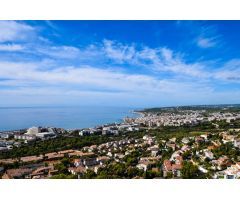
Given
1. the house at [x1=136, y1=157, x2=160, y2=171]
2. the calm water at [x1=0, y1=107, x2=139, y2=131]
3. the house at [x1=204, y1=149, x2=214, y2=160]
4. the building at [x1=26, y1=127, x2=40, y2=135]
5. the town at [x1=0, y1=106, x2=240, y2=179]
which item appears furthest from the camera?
the calm water at [x1=0, y1=107, x2=139, y2=131]

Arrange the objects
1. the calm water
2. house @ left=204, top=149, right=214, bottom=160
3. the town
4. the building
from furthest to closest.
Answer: the calm water < the building < house @ left=204, top=149, right=214, bottom=160 < the town

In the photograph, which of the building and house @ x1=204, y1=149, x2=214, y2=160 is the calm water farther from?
house @ x1=204, y1=149, x2=214, y2=160

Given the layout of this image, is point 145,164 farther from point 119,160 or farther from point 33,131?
point 33,131

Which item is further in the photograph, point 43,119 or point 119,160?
point 43,119

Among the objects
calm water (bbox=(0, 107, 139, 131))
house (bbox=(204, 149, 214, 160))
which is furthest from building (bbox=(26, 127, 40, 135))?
house (bbox=(204, 149, 214, 160))

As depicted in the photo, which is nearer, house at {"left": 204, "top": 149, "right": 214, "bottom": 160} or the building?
house at {"left": 204, "top": 149, "right": 214, "bottom": 160}

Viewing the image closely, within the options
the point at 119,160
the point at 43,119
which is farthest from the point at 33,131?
the point at 119,160

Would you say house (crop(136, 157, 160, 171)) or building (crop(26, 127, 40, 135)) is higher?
house (crop(136, 157, 160, 171))

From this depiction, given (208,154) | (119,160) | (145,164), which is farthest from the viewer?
(208,154)

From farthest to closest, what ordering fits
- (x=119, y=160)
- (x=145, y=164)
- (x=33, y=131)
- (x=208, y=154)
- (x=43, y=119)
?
(x=43, y=119), (x=33, y=131), (x=208, y=154), (x=119, y=160), (x=145, y=164)
